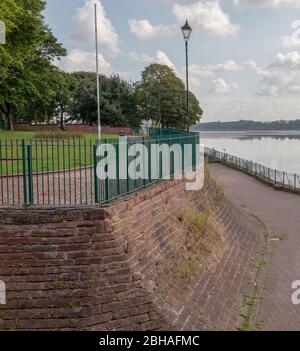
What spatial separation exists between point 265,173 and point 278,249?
22.1 meters

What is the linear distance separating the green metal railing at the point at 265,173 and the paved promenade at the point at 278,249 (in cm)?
122

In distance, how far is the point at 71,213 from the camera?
23.6 ft

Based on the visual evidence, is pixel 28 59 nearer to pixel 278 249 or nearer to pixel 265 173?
pixel 265 173

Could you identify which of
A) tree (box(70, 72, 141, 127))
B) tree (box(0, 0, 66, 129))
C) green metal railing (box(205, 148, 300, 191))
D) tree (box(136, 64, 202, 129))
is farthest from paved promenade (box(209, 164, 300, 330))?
tree (box(70, 72, 141, 127))

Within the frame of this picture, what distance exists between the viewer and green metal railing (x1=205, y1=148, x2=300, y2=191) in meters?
29.9

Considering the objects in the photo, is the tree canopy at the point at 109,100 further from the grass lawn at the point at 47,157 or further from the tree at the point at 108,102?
the grass lawn at the point at 47,157

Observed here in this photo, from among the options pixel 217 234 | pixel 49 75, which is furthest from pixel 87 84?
pixel 217 234

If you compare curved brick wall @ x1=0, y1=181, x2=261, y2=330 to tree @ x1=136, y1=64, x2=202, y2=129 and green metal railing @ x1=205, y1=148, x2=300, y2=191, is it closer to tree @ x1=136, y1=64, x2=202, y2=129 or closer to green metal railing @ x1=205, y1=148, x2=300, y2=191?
green metal railing @ x1=205, y1=148, x2=300, y2=191

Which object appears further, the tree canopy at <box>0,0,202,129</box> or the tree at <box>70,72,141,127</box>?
the tree at <box>70,72,141,127</box>

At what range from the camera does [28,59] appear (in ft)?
119

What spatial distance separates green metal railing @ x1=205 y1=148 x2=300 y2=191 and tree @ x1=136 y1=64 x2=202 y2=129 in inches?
331

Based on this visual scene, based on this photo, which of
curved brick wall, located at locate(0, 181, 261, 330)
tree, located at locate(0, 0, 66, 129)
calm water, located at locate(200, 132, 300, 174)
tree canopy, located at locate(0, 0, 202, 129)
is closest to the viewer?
curved brick wall, located at locate(0, 181, 261, 330)

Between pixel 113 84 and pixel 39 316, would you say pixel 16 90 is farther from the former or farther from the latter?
pixel 39 316

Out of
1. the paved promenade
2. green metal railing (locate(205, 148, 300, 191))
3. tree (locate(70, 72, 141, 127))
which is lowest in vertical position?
the paved promenade
